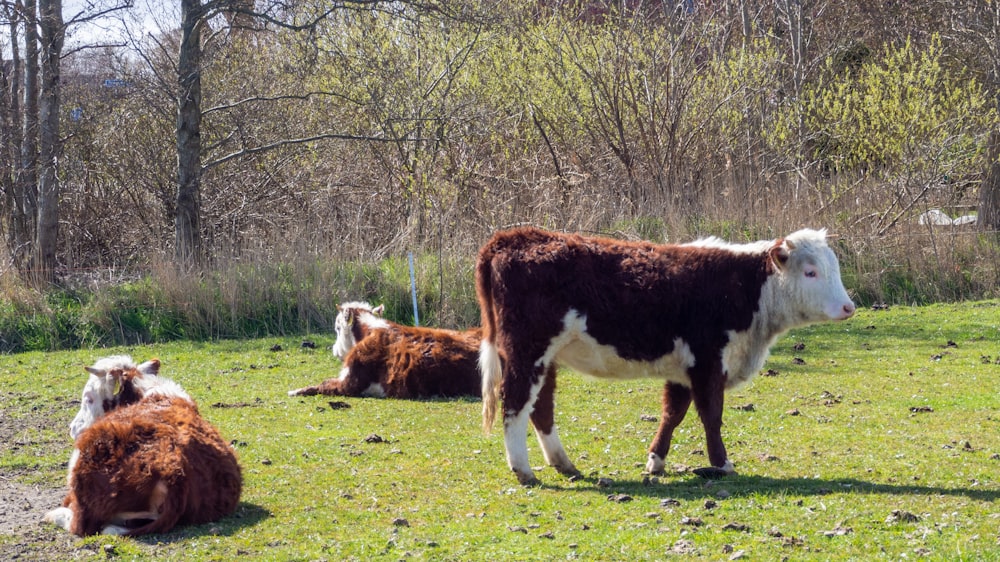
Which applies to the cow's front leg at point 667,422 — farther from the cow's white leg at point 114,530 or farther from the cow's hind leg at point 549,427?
the cow's white leg at point 114,530

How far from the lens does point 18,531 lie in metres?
7.03

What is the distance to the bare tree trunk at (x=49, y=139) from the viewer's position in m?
18.5

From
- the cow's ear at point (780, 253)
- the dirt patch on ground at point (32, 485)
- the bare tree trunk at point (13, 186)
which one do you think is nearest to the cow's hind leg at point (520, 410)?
the cow's ear at point (780, 253)

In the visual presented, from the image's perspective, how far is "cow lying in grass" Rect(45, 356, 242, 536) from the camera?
677 centimetres

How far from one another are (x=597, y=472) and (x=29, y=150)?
1537cm

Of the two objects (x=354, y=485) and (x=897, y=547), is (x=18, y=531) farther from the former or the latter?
(x=897, y=547)

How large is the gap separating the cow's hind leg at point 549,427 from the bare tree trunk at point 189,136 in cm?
1170

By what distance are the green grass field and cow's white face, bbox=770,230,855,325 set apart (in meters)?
1.21

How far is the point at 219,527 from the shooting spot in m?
6.93

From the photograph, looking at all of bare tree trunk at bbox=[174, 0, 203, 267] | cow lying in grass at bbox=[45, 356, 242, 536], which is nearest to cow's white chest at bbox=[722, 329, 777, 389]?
cow lying in grass at bbox=[45, 356, 242, 536]

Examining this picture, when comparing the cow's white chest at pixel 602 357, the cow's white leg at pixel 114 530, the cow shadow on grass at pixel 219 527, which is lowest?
the cow shadow on grass at pixel 219 527

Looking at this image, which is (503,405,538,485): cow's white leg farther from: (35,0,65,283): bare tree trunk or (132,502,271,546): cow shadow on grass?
(35,0,65,283): bare tree trunk

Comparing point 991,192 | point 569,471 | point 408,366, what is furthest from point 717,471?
point 991,192

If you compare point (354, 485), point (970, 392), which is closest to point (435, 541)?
point (354, 485)
